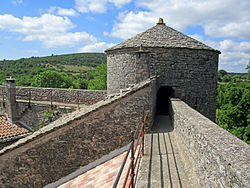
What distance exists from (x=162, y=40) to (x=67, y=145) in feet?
22.1

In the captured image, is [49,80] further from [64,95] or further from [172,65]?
[172,65]

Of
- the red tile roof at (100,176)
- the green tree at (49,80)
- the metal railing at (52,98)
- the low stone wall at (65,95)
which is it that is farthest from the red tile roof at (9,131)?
the green tree at (49,80)

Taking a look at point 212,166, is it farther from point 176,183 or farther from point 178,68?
point 178,68

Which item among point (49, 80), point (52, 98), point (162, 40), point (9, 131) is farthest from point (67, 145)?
point (49, 80)

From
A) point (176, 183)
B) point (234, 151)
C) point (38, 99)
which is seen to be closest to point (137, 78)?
point (176, 183)

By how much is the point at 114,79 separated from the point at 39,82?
Result: 25.2m

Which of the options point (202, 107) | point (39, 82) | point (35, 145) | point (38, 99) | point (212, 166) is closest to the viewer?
point (212, 166)

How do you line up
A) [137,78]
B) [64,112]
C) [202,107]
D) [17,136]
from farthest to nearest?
[64,112] < [17,136] < [202,107] < [137,78]

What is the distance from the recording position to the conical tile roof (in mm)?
9630

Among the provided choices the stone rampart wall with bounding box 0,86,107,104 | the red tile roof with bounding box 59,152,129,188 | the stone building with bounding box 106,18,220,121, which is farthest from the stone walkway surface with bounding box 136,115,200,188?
the stone rampart wall with bounding box 0,86,107,104

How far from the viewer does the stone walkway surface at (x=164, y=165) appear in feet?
12.5

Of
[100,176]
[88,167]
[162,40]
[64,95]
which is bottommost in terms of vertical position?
[88,167]

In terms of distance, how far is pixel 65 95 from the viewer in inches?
607

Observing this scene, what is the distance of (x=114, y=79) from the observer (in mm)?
10930
